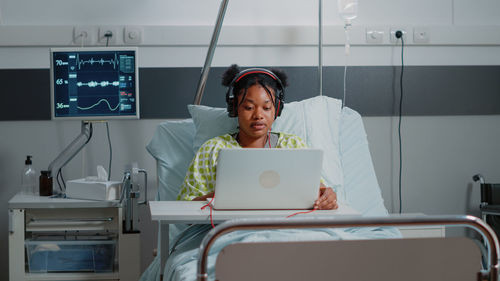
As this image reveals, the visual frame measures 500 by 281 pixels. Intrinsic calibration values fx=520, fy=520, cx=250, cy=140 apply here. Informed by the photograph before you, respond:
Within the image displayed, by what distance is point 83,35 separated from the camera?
2729mm

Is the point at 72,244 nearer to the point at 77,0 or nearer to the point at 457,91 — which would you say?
the point at 77,0

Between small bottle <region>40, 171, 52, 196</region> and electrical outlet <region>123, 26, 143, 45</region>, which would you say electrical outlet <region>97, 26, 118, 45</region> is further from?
small bottle <region>40, 171, 52, 196</region>

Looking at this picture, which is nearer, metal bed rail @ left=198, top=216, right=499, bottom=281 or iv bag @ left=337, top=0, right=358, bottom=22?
Result: metal bed rail @ left=198, top=216, right=499, bottom=281

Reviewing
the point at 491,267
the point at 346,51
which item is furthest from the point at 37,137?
the point at 491,267

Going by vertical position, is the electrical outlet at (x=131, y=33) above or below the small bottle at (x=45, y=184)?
above

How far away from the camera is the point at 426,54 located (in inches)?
115

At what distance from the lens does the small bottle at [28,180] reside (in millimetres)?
2455

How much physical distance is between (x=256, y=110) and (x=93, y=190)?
30.9 inches

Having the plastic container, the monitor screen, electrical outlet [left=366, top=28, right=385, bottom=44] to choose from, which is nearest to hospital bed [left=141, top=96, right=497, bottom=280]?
the monitor screen

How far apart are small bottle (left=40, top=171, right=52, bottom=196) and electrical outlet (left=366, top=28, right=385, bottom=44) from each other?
178 cm

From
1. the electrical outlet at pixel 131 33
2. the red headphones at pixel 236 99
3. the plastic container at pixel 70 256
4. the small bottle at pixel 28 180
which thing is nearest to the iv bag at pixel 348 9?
the red headphones at pixel 236 99

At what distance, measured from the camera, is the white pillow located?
2281mm

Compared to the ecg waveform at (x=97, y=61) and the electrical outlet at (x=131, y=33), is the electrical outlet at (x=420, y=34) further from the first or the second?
the ecg waveform at (x=97, y=61)

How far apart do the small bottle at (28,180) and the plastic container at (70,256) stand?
1.21ft
